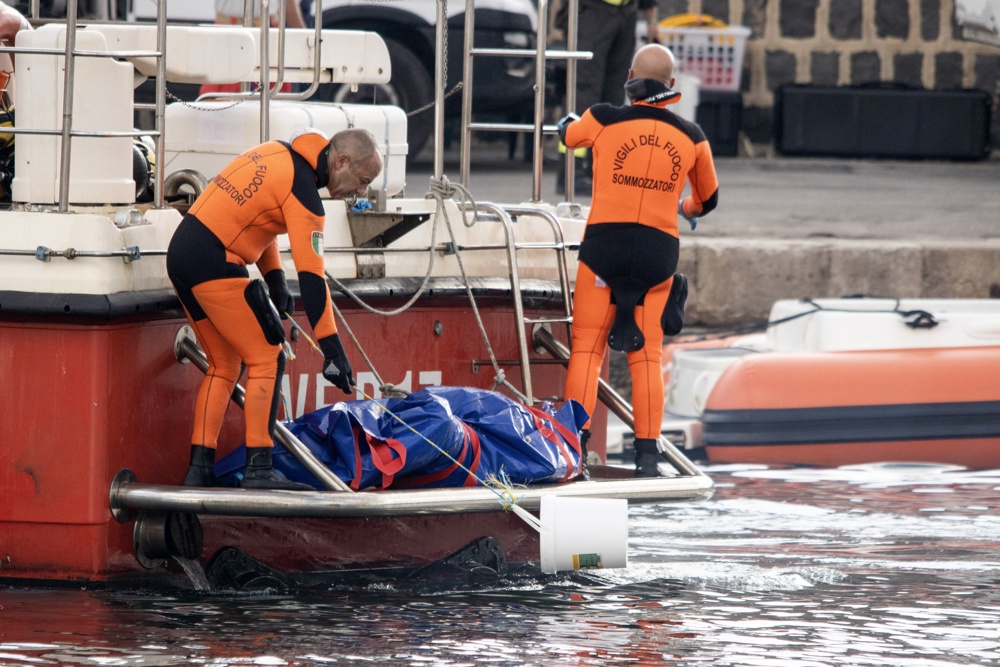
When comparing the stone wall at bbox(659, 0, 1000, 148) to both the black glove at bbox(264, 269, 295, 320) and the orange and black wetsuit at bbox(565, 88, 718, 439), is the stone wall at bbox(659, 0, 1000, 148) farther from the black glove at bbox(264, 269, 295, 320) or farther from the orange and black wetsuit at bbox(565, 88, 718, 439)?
the black glove at bbox(264, 269, 295, 320)

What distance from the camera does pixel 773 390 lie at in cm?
810

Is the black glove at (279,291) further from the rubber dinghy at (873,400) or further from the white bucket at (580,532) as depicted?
the rubber dinghy at (873,400)

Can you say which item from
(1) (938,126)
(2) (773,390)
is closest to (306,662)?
(2) (773,390)

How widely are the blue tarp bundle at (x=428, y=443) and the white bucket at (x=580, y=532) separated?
232 millimetres

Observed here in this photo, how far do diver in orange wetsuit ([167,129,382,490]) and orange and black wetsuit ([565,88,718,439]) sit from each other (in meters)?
1.07

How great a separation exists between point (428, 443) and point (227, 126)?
1479mm

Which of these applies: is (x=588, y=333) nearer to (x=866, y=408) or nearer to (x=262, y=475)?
(x=262, y=475)

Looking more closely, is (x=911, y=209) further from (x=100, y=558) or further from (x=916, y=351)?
(x=100, y=558)

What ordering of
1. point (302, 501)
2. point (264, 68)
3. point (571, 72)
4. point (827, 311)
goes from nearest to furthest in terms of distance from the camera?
point (302, 501) → point (264, 68) → point (571, 72) → point (827, 311)

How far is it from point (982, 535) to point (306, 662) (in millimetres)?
3144

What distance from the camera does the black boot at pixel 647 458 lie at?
5645 mm

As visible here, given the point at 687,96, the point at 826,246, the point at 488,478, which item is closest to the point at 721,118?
the point at 687,96

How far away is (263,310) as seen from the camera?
15.8 ft

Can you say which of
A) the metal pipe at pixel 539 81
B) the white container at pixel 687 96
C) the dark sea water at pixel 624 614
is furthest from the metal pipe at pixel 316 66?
the white container at pixel 687 96
